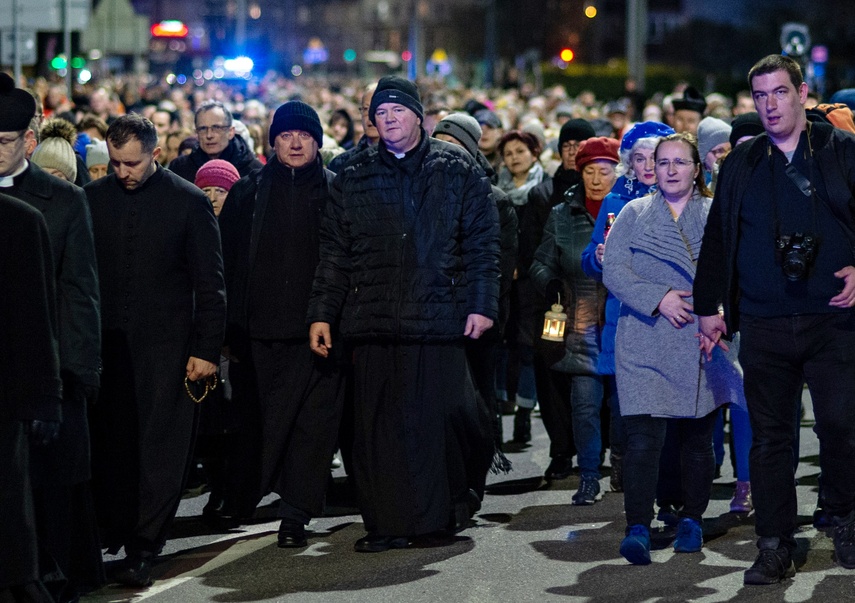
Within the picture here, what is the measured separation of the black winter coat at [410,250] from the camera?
27.8ft

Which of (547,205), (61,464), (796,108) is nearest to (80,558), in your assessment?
(61,464)

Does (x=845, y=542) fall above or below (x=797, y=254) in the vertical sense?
below

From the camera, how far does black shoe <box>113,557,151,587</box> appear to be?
25.3 ft

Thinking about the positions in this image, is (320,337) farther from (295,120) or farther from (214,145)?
(214,145)

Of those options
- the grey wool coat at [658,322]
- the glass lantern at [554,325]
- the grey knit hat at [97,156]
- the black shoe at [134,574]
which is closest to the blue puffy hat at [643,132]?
the glass lantern at [554,325]

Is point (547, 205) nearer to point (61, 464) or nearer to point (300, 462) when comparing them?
point (300, 462)

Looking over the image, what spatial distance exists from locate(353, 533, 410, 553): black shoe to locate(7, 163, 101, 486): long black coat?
1798 mm

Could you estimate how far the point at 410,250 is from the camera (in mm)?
8484

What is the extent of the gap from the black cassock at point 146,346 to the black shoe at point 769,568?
2.55m

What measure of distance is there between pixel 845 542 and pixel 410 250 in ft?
7.83

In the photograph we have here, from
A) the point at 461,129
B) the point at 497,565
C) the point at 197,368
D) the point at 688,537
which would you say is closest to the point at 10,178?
Answer: the point at 197,368

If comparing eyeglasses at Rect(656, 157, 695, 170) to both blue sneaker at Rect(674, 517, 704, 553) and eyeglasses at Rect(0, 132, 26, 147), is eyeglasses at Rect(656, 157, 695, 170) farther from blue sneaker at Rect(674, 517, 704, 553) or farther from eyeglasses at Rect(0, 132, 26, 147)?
eyeglasses at Rect(0, 132, 26, 147)

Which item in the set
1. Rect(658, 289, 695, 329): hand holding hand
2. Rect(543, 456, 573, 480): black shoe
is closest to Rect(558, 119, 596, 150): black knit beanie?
Rect(543, 456, 573, 480): black shoe

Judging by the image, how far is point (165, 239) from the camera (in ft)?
26.6
